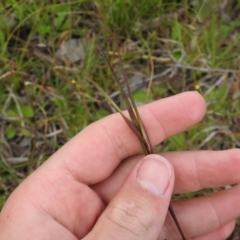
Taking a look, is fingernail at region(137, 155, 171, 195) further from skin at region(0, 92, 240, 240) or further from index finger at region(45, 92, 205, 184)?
index finger at region(45, 92, 205, 184)

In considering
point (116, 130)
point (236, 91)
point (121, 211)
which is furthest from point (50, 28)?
point (121, 211)

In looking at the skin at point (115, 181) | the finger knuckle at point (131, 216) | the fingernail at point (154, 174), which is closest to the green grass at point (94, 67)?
the skin at point (115, 181)

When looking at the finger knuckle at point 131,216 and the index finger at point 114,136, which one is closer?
the finger knuckle at point 131,216

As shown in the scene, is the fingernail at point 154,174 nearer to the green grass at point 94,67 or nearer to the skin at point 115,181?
the skin at point 115,181

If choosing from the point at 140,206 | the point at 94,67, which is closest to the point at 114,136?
the point at 140,206

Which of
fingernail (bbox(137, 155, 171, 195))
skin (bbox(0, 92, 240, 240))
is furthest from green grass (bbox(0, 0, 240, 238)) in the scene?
fingernail (bbox(137, 155, 171, 195))

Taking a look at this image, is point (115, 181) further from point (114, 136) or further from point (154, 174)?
point (154, 174)
